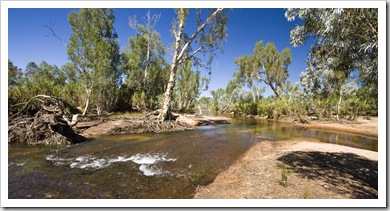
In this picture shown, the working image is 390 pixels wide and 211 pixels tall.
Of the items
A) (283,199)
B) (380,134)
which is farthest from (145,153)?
(380,134)

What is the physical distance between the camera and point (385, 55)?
446cm

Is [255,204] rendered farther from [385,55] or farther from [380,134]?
[385,55]

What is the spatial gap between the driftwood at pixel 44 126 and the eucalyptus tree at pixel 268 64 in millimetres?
38339

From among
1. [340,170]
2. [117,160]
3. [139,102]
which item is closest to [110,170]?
[117,160]

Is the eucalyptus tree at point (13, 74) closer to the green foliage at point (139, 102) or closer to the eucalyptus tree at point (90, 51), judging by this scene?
the eucalyptus tree at point (90, 51)

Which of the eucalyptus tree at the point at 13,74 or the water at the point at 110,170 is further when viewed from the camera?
the eucalyptus tree at the point at 13,74

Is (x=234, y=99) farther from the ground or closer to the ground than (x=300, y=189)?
farther from the ground

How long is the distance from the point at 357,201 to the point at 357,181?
4.17ft

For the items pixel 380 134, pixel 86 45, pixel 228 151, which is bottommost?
pixel 228 151

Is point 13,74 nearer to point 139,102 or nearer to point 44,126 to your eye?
point 139,102

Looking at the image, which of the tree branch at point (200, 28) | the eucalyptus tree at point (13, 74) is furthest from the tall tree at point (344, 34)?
the eucalyptus tree at point (13, 74)

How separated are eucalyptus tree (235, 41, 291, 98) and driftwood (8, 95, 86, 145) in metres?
38.3

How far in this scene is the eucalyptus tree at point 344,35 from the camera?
15.6 ft

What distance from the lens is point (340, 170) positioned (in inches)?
218
